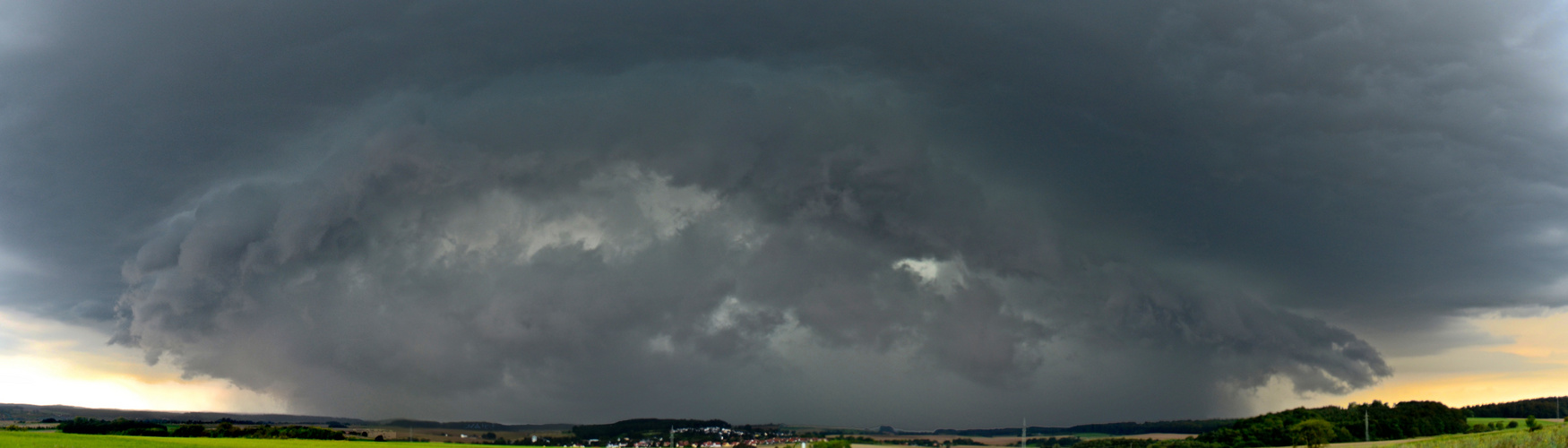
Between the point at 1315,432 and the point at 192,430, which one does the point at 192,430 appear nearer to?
the point at 192,430

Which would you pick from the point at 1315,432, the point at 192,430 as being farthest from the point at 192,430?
the point at 1315,432

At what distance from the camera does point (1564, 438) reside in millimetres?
61969

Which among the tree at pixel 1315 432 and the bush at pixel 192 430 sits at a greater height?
the tree at pixel 1315 432

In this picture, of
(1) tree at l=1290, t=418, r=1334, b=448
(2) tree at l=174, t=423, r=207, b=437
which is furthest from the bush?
(1) tree at l=1290, t=418, r=1334, b=448

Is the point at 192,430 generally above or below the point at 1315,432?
below

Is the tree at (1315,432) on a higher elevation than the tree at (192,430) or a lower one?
higher

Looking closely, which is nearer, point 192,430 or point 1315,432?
point 1315,432

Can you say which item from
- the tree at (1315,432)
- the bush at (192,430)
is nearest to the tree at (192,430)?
the bush at (192,430)

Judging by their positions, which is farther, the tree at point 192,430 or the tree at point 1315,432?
the tree at point 1315,432

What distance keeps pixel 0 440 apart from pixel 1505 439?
449 feet

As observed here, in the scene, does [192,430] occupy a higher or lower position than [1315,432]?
lower

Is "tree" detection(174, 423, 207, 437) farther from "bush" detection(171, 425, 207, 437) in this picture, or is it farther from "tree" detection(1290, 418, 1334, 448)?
"tree" detection(1290, 418, 1334, 448)

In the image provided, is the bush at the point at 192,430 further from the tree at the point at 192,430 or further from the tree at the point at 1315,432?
the tree at the point at 1315,432

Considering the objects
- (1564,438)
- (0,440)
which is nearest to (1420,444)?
(1564,438)
